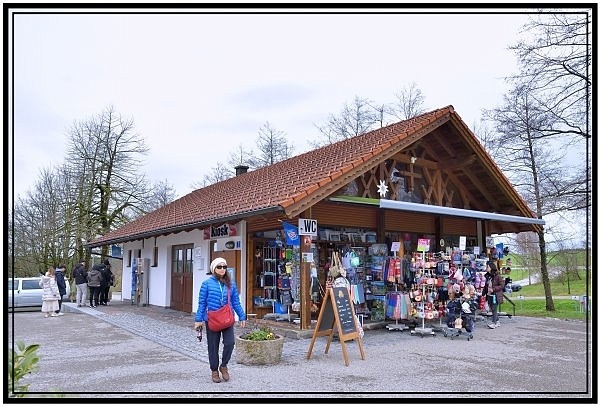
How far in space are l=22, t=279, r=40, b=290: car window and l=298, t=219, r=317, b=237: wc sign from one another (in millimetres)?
12969

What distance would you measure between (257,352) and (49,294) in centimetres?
989

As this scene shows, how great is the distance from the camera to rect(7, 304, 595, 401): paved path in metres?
6.27

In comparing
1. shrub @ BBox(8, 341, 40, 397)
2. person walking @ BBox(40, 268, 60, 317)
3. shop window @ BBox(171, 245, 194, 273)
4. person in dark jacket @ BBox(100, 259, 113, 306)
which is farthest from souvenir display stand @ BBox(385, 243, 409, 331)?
person in dark jacket @ BBox(100, 259, 113, 306)

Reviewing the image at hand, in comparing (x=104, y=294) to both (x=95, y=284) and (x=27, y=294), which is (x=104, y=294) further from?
(x=27, y=294)

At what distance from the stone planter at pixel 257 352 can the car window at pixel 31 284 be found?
46.1ft

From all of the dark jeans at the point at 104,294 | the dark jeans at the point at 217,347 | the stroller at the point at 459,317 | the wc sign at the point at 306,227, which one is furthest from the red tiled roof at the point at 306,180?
the dark jeans at the point at 104,294

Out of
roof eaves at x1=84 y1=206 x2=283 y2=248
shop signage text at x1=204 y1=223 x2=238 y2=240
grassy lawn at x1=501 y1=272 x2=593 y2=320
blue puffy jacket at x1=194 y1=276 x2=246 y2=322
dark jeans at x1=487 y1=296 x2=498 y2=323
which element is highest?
roof eaves at x1=84 y1=206 x2=283 y2=248

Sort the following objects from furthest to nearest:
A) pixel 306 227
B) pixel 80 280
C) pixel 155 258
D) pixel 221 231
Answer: pixel 155 258
pixel 80 280
pixel 221 231
pixel 306 227

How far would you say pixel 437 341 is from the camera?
33.5 ft

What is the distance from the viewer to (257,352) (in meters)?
7.61

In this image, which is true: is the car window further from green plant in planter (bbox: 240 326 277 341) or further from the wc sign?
green plant in planter (bbox: 240 326 277 341)

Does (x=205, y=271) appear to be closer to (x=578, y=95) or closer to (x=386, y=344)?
(x=386, y=344)

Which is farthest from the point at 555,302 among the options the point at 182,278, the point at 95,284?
the point at 95,284

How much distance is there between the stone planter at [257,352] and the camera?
25.0 ft
